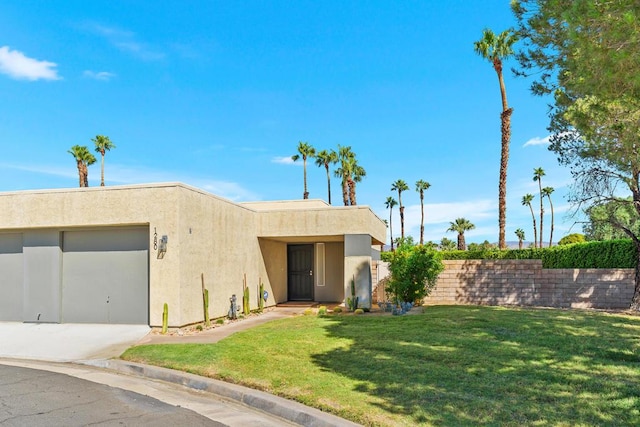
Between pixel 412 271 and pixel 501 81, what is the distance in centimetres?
1404

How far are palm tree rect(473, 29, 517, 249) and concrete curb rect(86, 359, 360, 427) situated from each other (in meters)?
21.3

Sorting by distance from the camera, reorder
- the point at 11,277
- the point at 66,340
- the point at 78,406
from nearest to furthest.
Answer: the point at 78,406 → the point at 66,340 → the point at 11,277

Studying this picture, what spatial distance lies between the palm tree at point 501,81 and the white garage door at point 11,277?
21.4m

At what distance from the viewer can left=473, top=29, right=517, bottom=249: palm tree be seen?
24.4 metres

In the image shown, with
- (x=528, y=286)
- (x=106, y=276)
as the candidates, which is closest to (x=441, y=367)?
(x=106, y=276)

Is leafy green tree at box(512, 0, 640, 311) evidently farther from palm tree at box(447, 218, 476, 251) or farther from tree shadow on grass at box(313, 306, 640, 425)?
palm tree at box(447, 218, 476, 251)

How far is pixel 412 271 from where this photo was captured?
15703 mm

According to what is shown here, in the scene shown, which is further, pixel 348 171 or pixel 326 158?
pixel 326 158

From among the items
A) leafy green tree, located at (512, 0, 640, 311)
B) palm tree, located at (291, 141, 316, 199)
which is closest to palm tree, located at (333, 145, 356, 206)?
palm tree, located at (291, 141, 316, 199)

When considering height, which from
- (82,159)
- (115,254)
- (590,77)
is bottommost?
(115,254)

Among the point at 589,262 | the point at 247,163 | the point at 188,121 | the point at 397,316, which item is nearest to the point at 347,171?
the point at 247,163

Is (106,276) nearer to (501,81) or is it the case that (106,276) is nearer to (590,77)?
(590,77)

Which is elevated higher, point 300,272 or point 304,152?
point 304,152

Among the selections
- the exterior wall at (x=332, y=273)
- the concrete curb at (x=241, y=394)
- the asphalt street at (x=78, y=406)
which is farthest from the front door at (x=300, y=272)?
the asphalt street at (x=78, y=406)
